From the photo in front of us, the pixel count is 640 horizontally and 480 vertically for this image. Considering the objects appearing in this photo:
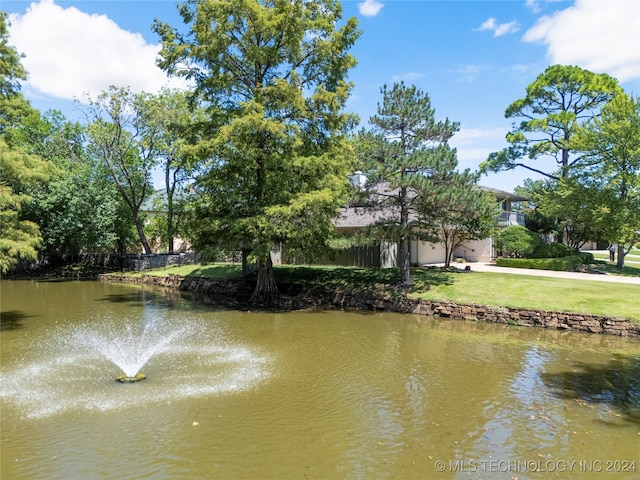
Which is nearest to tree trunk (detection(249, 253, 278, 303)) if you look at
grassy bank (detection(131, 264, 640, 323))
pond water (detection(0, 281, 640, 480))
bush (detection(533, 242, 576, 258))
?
grassy bank (detection(131, 264, 640, 323))

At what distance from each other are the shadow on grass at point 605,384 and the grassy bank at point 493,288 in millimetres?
4105

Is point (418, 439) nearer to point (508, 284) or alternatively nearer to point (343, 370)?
point (343, 370)

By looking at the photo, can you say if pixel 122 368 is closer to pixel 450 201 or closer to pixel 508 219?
pixel 450 201

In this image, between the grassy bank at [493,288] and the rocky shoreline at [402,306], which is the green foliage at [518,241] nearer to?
the grassy bank at [493,288]

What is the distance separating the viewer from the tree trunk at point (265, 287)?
722 inches

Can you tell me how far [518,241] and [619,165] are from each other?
6511 mm

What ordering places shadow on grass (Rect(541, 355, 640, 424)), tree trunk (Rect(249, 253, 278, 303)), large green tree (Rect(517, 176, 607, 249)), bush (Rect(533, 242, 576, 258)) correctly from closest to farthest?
shadow on grass (Rect(541, 355, 640, 424))
tree trunk (Rect(249, 253, 278, 303))
large green tree (Rect(517, 176, 607, 249))
bush (Rect(533, 242, 576, 258))

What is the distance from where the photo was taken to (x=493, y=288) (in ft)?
53.9

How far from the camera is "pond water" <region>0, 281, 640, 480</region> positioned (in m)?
5.48

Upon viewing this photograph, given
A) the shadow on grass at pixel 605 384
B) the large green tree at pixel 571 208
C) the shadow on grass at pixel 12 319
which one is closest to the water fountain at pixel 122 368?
the shadow on grass at pixel 12 319

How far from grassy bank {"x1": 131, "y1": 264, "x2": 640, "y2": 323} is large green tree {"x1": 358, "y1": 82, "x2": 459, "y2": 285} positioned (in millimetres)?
2508

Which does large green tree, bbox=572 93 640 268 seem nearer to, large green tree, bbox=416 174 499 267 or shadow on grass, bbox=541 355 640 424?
large green tree, bbox=416 174 499 267

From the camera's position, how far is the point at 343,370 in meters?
9.34

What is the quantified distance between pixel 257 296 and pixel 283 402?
11.2 m
